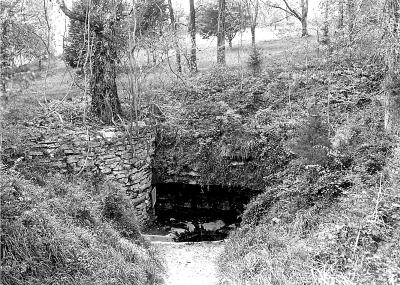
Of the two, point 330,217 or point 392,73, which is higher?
point 392,73

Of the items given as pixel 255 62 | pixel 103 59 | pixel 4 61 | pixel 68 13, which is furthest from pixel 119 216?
pixel 255 62

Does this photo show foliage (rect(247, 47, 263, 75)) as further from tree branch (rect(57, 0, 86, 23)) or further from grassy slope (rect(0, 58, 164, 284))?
grassy slope (rect(0, 58, 164, 284))

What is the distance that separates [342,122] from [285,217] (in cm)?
402

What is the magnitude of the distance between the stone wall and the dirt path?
1.82 metres

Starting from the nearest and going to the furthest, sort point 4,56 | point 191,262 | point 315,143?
point 4,56 → point 315,143 → point 191,262

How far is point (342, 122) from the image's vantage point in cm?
998

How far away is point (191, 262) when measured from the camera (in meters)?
7.90

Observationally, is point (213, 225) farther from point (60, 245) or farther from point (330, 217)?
point (60, 245)

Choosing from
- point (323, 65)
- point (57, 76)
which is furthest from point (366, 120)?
point (57, 76)

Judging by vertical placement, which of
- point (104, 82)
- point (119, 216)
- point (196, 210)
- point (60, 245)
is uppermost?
point (104, 82)

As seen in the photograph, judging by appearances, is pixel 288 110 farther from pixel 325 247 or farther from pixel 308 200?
pixel 325 247

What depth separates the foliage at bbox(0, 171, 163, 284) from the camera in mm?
4824

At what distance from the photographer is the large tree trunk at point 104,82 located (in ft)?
31.7

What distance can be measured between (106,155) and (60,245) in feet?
13.6
